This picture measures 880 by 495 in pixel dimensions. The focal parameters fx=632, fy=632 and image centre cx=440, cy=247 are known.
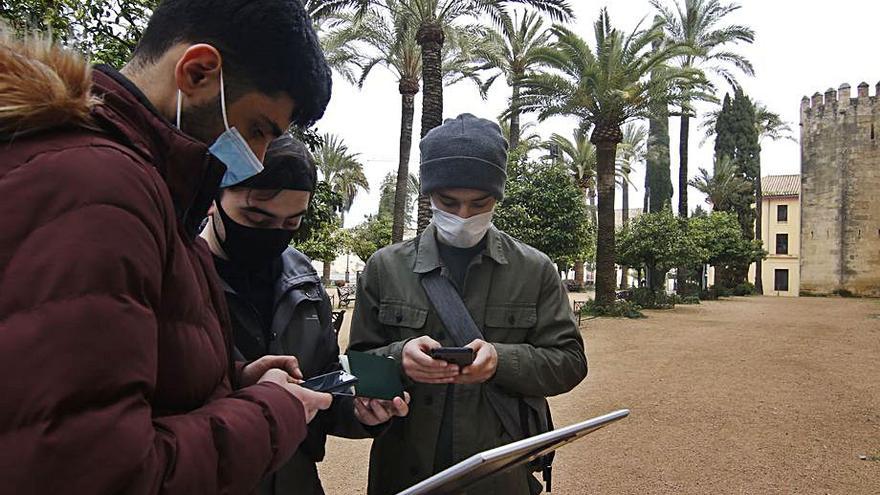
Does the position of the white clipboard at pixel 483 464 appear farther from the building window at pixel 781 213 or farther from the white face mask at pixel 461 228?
the building window at pixel 781 213

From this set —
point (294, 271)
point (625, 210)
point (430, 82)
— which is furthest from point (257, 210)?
point (625, 210)

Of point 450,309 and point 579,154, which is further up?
point 579,154

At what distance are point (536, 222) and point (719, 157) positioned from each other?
1000 inches

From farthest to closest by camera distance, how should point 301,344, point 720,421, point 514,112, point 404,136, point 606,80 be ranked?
point 404,136, point 514,112, point 606,80, point 720,421, point 301,344

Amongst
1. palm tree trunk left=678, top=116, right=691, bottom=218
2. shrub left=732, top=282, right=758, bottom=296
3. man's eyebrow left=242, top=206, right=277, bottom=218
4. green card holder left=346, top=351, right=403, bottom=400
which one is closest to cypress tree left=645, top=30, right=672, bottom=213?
palm tree trunk left=678, top=116, right=691, bottom=218

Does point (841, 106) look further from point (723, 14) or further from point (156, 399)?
point (156, 399)

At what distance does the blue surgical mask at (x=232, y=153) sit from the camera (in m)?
1.27

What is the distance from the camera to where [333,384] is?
1759mm

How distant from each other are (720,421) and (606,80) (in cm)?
1356

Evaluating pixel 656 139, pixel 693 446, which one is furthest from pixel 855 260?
pixel 693 446

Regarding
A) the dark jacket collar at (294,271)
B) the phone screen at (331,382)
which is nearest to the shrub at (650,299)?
the dark jacket collar at (294,271)

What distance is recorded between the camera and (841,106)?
3816 cm

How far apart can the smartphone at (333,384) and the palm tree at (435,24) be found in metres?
11.8

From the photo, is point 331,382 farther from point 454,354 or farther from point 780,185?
point 780,185
